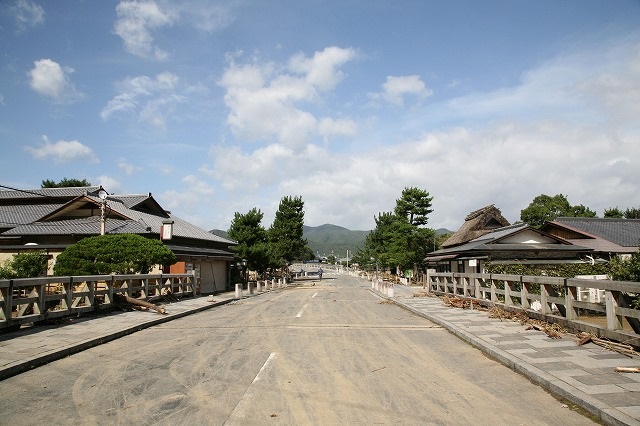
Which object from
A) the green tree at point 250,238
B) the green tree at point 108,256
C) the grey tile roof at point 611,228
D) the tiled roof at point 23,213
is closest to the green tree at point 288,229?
the green tree at point 250,238

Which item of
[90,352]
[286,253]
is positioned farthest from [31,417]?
[286,253]

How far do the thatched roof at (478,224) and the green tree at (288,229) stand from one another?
27.7 m

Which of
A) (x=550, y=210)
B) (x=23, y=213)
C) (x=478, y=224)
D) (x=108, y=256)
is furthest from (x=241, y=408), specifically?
(x=550, y=210)

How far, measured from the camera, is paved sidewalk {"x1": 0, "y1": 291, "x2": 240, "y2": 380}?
7.59 m

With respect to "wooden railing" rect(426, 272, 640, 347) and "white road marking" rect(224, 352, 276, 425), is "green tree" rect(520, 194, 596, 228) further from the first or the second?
"white road marking" rect(224, 352, 276, 425)

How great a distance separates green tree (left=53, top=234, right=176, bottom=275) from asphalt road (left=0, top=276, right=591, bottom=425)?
9.47m

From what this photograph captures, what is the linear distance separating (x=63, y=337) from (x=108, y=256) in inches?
374

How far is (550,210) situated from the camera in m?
71.1

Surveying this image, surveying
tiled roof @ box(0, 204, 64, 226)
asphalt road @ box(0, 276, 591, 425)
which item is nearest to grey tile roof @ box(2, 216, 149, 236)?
tiled roof @ box(0, 204, 64, 226)

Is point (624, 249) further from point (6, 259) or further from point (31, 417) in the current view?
point (6, 259)

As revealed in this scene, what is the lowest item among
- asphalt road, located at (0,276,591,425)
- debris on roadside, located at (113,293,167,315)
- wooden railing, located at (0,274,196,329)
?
asphalt road, located at (0,276,591,425)

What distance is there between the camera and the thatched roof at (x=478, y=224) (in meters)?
38.1

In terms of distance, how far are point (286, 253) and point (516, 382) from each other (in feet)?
189

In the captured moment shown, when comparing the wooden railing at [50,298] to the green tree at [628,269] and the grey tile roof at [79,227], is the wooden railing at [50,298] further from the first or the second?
the green tree at [628,269]
